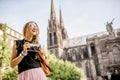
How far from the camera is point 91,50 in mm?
48656

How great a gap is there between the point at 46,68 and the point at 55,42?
5037 cm

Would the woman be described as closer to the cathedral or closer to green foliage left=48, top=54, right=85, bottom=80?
green foliage left=48, top=54, right=85, bottom=80

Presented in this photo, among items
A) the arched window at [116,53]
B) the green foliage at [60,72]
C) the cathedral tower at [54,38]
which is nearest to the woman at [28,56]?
the green foliage at [60,72]

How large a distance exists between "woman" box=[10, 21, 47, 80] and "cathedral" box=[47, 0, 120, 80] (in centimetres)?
3707

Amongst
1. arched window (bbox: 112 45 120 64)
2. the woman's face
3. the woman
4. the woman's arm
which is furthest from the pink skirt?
arched window (bbox: 112 45 120 64)

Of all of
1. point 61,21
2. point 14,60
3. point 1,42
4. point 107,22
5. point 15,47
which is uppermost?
point 61,21

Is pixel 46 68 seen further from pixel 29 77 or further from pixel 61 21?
pixel 61 21

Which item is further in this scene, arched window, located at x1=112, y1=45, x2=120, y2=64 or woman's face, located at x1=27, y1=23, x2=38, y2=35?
arched window, located at x1=112, y1=45, x2=120, y2=64

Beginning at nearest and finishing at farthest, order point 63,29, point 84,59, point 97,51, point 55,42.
Result: point 97,51, point 84,59, point 55,42, point 63,29

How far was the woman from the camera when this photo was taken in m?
2.48

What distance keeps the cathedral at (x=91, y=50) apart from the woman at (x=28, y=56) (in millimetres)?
37070

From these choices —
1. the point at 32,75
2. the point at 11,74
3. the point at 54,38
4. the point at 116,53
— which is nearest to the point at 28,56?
the point at 32,75

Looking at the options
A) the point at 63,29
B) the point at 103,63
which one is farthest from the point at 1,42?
the point at 63,29

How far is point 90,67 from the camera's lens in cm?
4616
